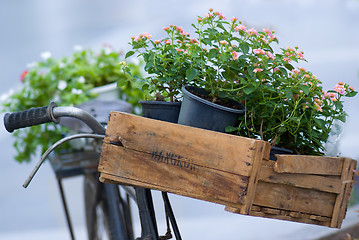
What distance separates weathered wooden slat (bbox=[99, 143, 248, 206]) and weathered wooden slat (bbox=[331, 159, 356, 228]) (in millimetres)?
244

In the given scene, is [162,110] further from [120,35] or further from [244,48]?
[120,35]

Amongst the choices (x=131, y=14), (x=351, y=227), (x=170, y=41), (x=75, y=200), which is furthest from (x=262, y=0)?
(x=170, y=41)

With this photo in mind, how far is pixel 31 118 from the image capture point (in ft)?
3.71

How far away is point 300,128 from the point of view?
1056mm

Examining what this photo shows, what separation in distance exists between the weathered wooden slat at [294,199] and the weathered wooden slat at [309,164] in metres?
0.04

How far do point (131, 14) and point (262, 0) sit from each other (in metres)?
1.43

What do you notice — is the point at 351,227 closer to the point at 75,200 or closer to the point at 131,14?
the point at 75,200

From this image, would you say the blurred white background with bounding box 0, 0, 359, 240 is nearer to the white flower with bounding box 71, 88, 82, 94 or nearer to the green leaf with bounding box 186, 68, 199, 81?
the white flower with bounding box 71, 88, 82, 94

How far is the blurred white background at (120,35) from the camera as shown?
404cm

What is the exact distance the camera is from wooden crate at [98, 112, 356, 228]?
89 centimetres

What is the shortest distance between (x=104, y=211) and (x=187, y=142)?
97 centimetres

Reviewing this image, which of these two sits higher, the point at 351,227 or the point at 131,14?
the point at 131,14

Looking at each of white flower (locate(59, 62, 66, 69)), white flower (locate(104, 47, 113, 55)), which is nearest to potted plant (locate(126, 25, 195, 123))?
white flower (locate(59, 62, 66, 69))

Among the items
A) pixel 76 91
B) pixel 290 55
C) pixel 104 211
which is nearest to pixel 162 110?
pixel 290 55
